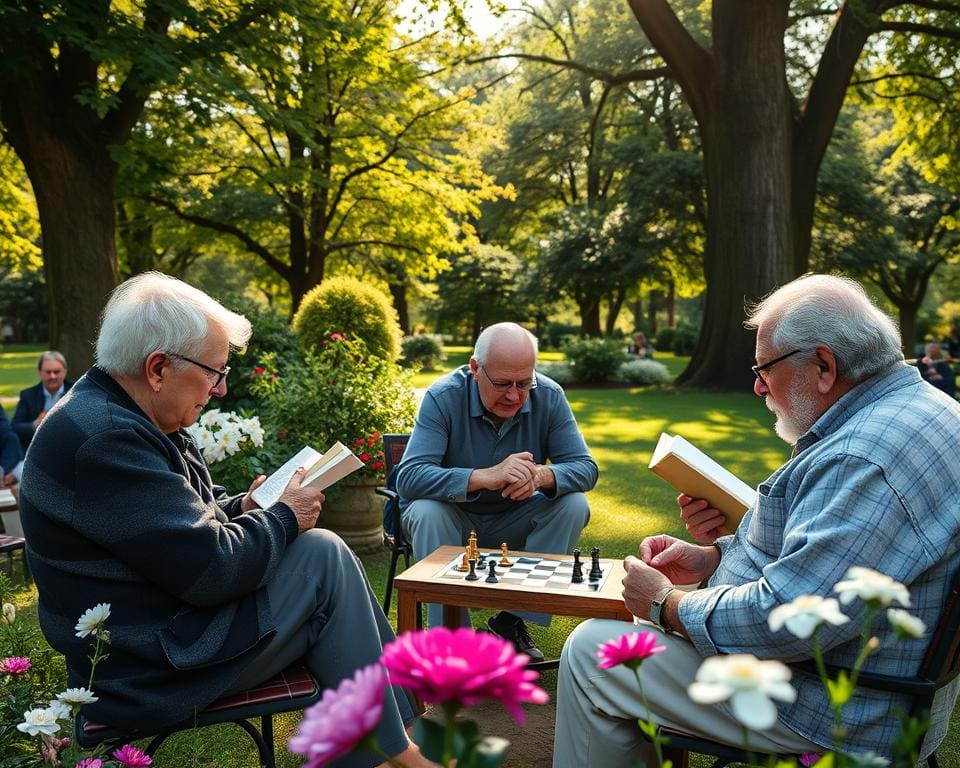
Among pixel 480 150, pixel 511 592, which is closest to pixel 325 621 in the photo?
pixel 511 592

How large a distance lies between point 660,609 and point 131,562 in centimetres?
143

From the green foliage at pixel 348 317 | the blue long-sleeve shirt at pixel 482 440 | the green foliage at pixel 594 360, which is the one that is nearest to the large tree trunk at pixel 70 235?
the green foliage at pixel 348 317

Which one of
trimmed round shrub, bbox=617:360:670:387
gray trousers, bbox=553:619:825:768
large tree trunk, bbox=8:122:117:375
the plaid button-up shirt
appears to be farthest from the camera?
trimmed round shrub, bbox=617:360:670:387

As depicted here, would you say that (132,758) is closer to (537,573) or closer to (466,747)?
(466,747)

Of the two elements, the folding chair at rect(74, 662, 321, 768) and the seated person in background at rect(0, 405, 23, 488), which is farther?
the seated person in background at rect(0, 405, 23, 488)

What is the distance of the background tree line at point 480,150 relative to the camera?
10.1 meters

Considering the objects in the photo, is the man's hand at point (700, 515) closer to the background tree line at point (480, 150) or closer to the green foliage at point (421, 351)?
the background tree line at point (480, 150)

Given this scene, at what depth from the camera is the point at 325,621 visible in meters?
2.60

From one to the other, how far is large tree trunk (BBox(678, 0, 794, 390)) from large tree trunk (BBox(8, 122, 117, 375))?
376 inches

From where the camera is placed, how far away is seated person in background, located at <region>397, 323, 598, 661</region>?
395cm

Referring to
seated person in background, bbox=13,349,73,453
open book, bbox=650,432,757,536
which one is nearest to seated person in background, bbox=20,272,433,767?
open book, bbox=650,432,757,536

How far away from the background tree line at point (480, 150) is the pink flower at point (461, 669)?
927cm

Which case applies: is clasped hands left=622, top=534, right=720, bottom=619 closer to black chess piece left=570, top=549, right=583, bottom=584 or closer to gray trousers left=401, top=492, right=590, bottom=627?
black chess piece left=570, top=549, right=583, bottom=584

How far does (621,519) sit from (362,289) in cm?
582
